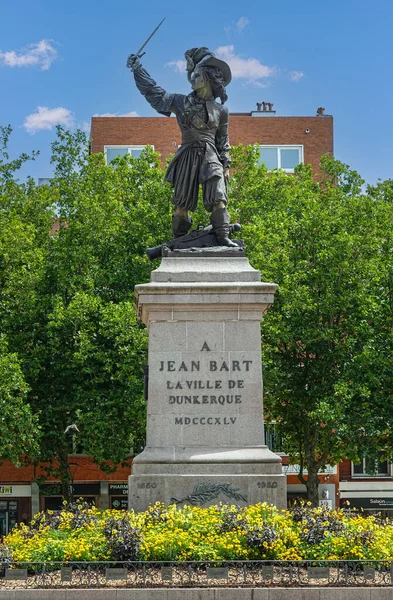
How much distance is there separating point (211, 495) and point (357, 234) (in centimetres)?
2291

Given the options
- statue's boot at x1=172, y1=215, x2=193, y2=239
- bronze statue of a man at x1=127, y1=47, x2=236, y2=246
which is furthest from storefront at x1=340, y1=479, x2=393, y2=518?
bronze statue of a man at x1=127, y1=47, x2=236, y2=246

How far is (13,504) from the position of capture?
47.0 metres

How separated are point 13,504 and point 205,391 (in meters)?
32.5

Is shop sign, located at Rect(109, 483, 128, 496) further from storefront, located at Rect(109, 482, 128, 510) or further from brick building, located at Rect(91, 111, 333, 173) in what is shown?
brick building, located at Rect(91, 111, 333, 173)

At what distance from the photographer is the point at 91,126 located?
5991cm

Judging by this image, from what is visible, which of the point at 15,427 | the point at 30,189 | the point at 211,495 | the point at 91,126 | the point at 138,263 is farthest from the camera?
the point at 91,126

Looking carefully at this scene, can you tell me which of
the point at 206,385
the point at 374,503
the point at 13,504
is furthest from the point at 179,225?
the point at 374,503

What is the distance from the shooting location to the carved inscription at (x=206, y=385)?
1672 centimetres

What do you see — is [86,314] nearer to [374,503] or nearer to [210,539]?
[374,503]

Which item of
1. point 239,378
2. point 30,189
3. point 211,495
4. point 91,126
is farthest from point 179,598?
point 91,126

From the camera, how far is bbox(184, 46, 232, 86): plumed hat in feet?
60.0

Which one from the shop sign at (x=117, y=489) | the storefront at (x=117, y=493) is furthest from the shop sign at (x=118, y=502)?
the shop sign at (x=117, y=489)

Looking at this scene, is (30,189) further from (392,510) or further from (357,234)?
(392,510)

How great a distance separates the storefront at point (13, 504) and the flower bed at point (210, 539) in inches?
1288
